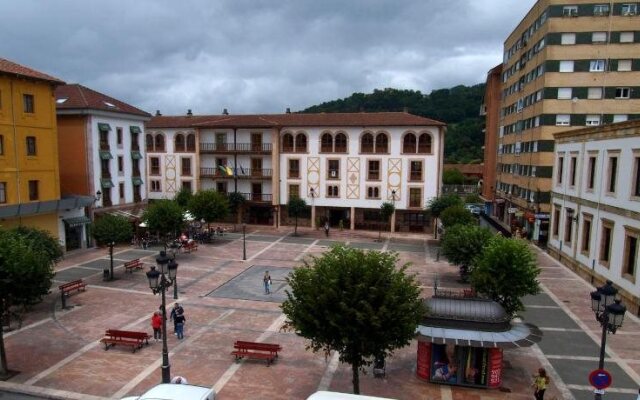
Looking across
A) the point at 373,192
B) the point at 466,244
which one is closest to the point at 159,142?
the point at 373,192

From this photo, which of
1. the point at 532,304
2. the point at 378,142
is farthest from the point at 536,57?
the point at 532,304

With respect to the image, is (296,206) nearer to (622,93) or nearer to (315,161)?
(315,161)

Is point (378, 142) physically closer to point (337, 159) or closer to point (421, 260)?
point (337, 159)

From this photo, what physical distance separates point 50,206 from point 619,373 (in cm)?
3351

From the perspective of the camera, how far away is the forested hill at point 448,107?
10731 cm

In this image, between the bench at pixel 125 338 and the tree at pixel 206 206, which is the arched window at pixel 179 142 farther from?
the bench at pixel 125 338

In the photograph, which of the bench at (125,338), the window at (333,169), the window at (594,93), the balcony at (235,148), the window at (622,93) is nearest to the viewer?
the bench at (125,338)

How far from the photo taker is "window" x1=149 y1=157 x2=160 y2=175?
52219mm

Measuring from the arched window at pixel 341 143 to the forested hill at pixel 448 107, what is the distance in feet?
167

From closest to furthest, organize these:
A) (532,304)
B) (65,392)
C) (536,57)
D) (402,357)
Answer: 1. (65,392)
2. (402,357)
3. (532,304)
4. (536,57)

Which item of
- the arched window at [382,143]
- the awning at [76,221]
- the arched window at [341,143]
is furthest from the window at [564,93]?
the awning at [76,221]

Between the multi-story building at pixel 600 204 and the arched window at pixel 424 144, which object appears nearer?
the multi-story building at pixel 600 204

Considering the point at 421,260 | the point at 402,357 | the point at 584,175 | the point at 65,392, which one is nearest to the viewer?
the point at 65,392

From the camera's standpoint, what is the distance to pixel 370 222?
4662 cm
